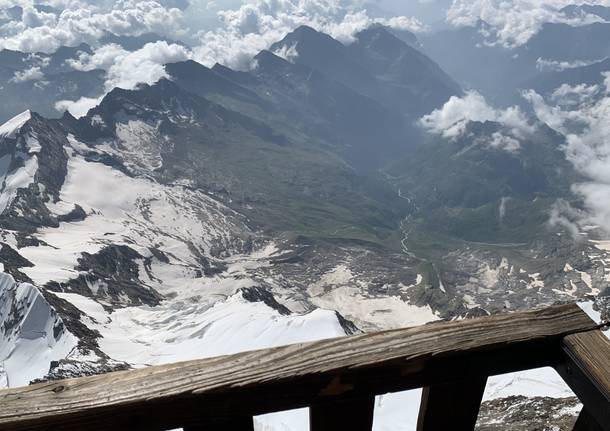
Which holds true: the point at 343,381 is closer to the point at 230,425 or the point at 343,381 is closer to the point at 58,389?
the point at 230,425

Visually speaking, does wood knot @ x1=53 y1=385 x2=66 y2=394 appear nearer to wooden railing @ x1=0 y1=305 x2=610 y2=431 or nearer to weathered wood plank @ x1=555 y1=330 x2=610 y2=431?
wooden railing @ x1=0 y1=305 x2=610 y2=431

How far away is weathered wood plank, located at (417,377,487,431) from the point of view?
3.11 meters

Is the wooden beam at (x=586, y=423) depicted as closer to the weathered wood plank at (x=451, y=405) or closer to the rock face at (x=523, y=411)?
the weathered wood plank at (x=451, y=405)

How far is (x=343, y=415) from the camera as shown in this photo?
2.93 meters

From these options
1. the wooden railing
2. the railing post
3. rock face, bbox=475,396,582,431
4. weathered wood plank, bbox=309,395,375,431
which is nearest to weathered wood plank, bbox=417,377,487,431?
the wooden railing

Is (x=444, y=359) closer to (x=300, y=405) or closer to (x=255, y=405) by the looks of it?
(x=300, y=405)

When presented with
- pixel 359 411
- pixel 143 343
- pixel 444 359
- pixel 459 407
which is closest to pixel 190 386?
pixel 359 411

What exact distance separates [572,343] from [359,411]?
4.34 ft

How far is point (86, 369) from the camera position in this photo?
7144cm

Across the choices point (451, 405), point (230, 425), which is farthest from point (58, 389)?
point (451, 405)

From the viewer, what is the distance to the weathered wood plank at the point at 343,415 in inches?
114

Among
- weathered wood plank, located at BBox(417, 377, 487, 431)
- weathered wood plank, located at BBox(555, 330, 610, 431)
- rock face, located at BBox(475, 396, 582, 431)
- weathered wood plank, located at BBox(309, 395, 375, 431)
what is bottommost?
weathered wood plank, located at BBox(555, 330, 610, 431)

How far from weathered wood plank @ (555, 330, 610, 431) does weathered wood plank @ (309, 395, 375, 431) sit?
1.20 meters

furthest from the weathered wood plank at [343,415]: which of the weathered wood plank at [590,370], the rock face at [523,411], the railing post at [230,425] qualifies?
the rock face at [523,411]
